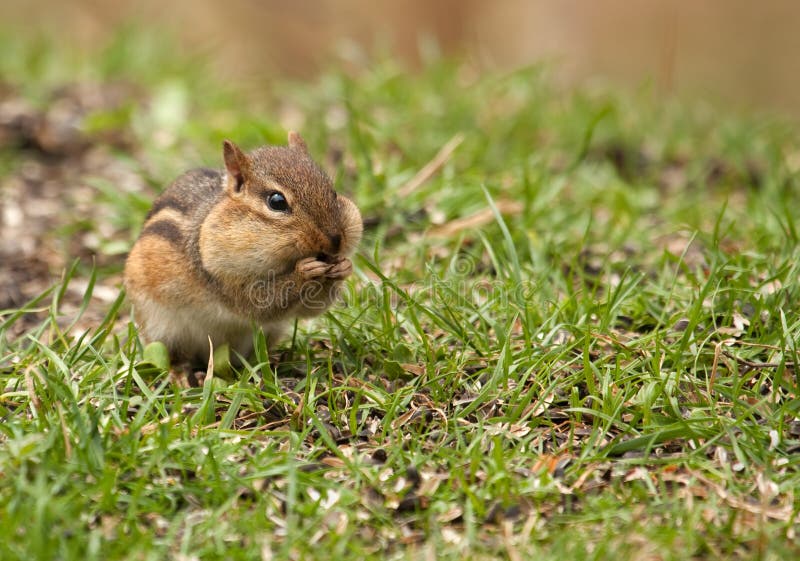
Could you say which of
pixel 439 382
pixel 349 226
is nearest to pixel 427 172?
pixel 349 226

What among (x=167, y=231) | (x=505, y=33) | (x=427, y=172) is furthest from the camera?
(x=505, y=33)

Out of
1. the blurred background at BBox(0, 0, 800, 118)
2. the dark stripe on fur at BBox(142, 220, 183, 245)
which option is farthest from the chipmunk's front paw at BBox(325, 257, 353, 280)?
the blurred background at BBox(0, 0, 800, 118)

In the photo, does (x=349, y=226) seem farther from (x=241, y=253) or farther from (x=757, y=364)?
(x=757, y=364)

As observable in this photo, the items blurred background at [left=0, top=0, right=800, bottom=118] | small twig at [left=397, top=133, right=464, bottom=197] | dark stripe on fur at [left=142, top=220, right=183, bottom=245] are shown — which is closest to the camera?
dark stripe on fur at [left=142, top=220, right=183, bottom=245]

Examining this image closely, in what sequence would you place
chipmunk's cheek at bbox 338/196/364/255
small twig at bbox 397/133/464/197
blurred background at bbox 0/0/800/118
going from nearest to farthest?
chipmunk's cheek at bbox 338/196/364/255, small twig at bbox 397/133/464/197, blurred background at bbox 0/0/800/118

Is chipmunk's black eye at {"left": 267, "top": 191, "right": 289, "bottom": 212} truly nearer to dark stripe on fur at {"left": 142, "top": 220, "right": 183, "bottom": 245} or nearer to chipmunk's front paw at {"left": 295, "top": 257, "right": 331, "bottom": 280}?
chipmunk's front paw at {"left": 295, "top": 257, "right": 331, "bottom": 280}

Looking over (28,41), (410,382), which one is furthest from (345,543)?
(28,41)

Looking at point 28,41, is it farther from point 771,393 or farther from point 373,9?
point 771,393

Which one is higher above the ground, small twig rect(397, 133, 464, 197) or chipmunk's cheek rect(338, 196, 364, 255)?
chipmunk's cheek rect(338, 196, 364, 255)
